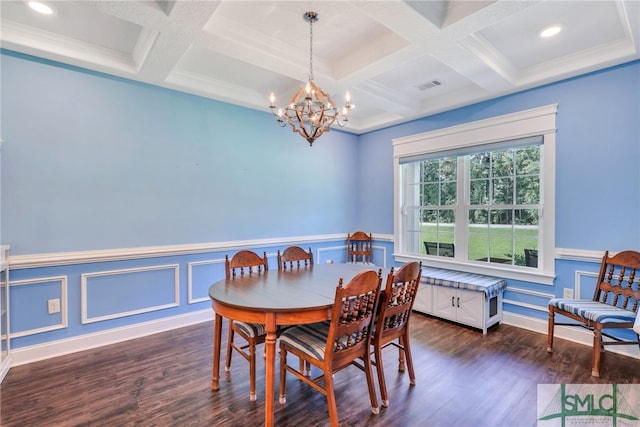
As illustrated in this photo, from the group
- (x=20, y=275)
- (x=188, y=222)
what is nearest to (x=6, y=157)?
(x=20, y=275)

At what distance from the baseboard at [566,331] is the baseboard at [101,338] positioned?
11.5 feet

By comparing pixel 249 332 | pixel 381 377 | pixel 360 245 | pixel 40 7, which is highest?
pixel 40 7

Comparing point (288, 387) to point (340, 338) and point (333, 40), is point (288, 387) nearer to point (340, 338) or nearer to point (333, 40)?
point (340, 338)

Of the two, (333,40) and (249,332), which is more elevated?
(333,40)

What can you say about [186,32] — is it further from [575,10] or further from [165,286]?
[575,10]

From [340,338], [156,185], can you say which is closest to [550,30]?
[340,338]

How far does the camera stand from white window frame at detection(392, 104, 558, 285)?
3168mm

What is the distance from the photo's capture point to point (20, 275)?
2.56 meters

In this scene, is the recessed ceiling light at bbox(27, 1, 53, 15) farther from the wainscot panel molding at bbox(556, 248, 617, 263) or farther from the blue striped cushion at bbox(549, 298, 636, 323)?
the wainscot panel molding at bbox(556, 248, 617, 263)

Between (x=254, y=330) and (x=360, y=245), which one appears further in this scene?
(x=360, y=245)

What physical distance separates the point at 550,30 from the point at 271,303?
3.07 metres

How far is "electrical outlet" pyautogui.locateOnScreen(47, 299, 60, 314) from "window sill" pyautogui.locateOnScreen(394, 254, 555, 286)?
4.06 metres

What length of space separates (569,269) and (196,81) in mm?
4377

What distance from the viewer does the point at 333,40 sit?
2.65 m
